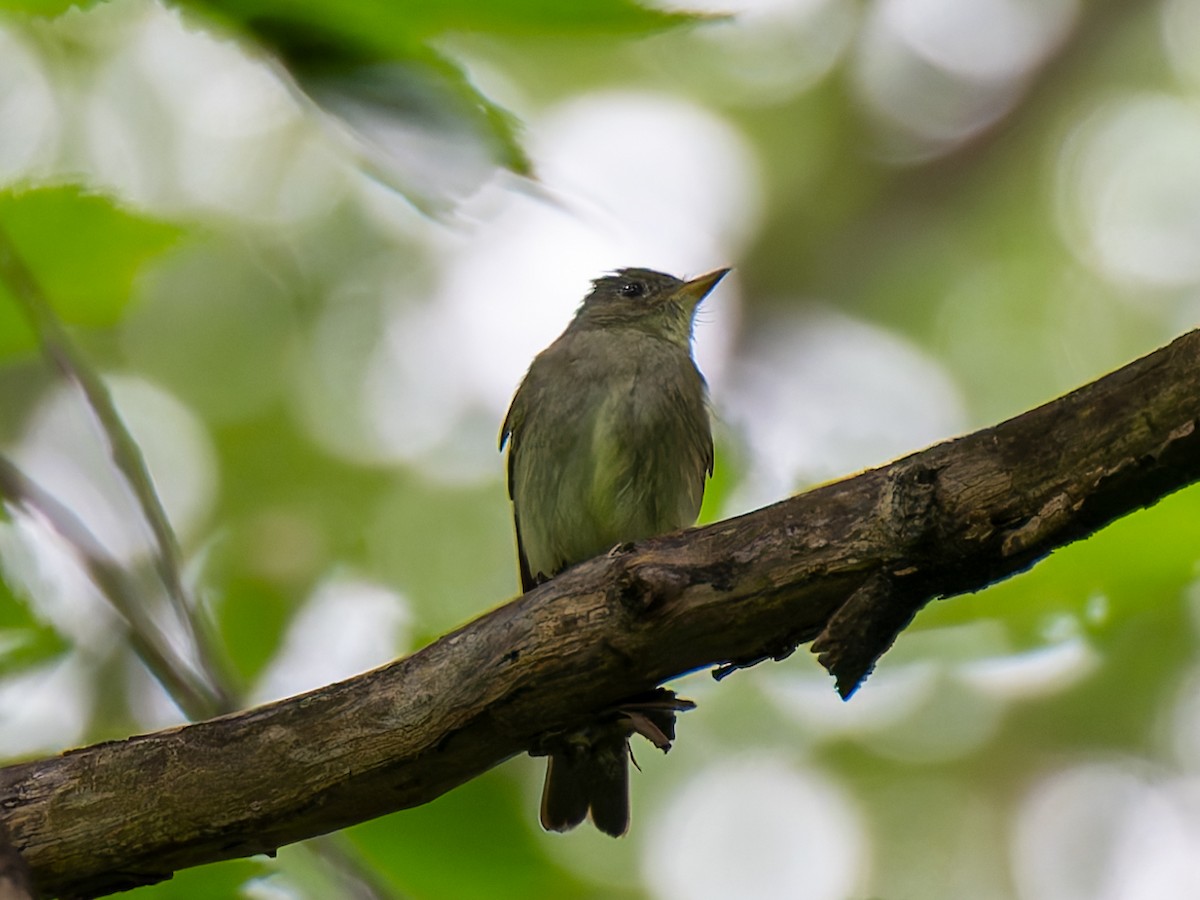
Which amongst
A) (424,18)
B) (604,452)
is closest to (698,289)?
(604,452)

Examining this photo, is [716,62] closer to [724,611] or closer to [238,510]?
[238,510]

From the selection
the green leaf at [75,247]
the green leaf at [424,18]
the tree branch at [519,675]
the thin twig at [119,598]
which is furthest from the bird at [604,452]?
the green leaf at [424,18]

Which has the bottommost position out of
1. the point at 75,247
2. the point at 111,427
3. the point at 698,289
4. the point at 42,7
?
the point at 42,7

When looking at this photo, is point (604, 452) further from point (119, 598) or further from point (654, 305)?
point (119, 598)

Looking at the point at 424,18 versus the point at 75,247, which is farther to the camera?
the point at 75,247

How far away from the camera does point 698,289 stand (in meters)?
7.02

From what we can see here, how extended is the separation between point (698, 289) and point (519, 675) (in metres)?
4.05

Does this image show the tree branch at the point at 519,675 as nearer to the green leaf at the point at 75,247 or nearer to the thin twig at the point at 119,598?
the thin twig at the point at 119,598

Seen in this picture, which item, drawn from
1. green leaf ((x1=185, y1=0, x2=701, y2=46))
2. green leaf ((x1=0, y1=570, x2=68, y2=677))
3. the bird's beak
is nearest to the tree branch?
green leaf ((x1=0, y1=570, x2=68, y2=677))

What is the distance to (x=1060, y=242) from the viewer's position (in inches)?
495

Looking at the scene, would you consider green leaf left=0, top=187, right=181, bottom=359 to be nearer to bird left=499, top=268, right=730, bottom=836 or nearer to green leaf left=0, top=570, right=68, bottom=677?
green leaf left=0, top=570, right=68, bottom=677

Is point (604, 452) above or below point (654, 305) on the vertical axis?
below

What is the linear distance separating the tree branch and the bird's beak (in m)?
3.77

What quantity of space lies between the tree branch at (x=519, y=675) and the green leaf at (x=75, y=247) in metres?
1.10
